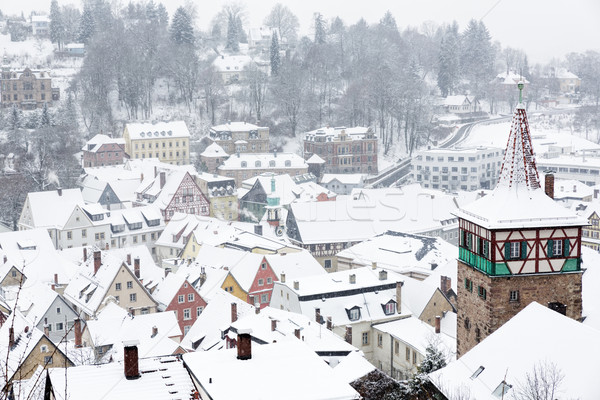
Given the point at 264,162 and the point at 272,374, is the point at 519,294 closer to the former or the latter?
the point at 272,374

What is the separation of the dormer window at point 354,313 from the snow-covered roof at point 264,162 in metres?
38.6

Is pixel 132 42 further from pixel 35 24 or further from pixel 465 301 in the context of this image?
pixel 465 301

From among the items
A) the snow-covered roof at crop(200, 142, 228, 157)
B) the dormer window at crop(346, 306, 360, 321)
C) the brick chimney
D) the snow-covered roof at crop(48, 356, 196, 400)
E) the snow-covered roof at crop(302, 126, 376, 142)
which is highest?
the snow-covered roof at crop(302, 126, 376, 142)

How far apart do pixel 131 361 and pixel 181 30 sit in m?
83.6

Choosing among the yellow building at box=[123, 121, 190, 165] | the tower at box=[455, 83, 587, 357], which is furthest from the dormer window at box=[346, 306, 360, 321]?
the yellow building at box=[123, 121, 190, 165]

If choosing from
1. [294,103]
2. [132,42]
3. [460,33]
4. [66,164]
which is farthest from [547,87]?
[66,164]

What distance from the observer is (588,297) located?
78.5 ft

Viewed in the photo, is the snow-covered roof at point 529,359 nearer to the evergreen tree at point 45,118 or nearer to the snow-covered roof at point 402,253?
the snow-covered roof at point 402,253

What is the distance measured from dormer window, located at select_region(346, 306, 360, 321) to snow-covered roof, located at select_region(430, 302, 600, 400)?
1660 centimetres

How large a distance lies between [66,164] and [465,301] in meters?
56.1

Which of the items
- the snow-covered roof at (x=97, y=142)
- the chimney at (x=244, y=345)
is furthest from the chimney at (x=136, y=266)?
the snow-covered roof at (x=97, y=142)

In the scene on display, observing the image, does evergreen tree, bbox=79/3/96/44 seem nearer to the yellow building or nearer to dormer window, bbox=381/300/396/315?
the yellow building

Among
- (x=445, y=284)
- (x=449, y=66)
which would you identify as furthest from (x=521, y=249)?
(x=449, y=66)

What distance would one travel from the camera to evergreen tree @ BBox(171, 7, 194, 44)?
309ft
